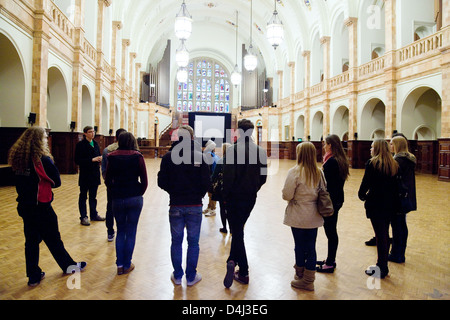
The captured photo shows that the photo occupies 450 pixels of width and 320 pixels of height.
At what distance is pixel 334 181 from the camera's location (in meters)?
3.17

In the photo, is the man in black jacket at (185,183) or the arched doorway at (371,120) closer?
the man in black jacket at (185,183)

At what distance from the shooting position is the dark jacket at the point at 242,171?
9.57 feet

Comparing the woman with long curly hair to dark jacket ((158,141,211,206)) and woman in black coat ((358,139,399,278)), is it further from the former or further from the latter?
woman in black coat ((358,139,399,278))

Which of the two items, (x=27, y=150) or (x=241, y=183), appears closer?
(x=27, y=150)

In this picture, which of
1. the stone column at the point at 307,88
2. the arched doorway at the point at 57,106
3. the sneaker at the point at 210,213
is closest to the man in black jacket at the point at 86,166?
the sneaker at the point at 210,213

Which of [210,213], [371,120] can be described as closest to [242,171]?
[210,213]

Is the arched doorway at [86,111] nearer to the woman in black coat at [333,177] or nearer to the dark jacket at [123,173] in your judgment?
the dark jacket at [123,173]

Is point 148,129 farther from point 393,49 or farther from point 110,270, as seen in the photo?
point 110,270

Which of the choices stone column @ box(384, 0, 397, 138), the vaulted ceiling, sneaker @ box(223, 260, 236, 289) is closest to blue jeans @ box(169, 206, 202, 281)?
sneaker @ box(223, 260, 236, 289)

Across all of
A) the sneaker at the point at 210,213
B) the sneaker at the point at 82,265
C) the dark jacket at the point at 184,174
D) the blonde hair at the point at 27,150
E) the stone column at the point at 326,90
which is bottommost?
the sneaker at the point at 82,265

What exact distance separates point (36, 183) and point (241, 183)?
2039mm

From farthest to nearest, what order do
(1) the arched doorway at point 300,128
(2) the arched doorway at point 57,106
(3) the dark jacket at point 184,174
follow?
(1) the arched doorway at point 300,128 → (2) the arched doorway at point 57,106 → (3) the dark jacket at point 184,174

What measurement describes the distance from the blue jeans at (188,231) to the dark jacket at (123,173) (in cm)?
53

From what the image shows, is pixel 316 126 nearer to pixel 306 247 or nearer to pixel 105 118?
pixel 105 118
